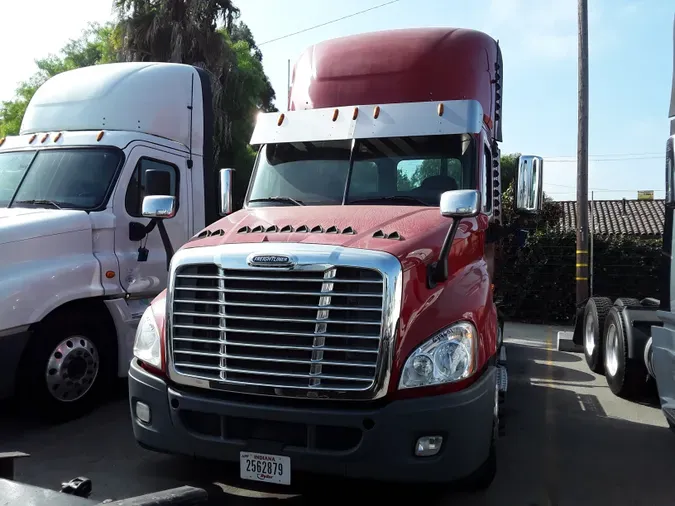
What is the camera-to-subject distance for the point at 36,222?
546cm

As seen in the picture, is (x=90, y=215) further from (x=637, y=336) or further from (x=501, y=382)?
(x=637, y=336)

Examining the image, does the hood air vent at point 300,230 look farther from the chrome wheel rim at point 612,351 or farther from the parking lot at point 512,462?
the chrome wheel rim at point 612,351

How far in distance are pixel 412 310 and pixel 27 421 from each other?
4313 mm

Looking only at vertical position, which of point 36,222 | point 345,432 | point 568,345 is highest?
point 36,222

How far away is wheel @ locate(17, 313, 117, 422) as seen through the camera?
5301 mm

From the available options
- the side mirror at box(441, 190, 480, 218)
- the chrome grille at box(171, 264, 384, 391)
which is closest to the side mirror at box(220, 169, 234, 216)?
the chrome grille at box(171, 264, 384, 391)

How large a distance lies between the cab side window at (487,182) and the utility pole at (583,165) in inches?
256

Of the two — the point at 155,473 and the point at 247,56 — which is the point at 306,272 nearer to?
the point at 155,473

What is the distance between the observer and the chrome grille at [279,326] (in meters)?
3.40

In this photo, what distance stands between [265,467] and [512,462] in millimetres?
2452

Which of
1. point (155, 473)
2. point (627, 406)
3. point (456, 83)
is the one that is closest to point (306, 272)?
point (155, 473)

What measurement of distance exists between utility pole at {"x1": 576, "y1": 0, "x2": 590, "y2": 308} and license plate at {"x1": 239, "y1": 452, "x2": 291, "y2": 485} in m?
9.23

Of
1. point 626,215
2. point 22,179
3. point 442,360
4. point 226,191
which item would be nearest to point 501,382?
point 442,360

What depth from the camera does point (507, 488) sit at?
445 centimetres
